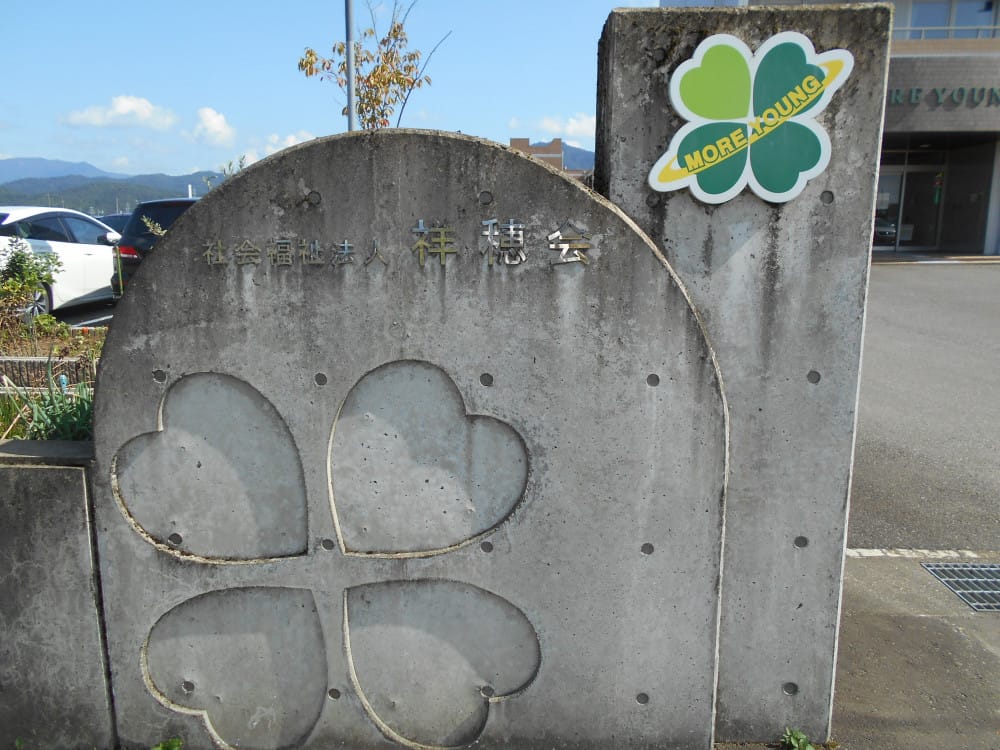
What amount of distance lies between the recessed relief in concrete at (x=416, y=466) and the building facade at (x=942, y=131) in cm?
1691

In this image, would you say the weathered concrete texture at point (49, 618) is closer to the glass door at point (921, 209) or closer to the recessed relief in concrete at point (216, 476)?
the recessed relief in concrete at point (216, 476)

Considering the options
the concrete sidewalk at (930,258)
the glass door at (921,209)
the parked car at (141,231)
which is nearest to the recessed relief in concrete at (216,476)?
the parked car at (141,231)

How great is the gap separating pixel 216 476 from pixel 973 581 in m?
3.95

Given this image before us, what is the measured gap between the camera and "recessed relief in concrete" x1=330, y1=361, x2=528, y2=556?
2557 mm

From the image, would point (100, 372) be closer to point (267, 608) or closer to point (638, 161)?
point (267, 608)

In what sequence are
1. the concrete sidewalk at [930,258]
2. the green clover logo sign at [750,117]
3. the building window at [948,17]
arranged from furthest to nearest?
1. the building window at [948,17]
2. the concrete sidewalk at [930,258]
3. the green clover logo sign at [750,117]

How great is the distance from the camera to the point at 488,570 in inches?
103

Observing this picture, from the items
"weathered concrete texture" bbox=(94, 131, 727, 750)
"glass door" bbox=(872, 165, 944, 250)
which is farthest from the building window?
"weathered concrete texture" bbox=(94, 131, 727, 750)

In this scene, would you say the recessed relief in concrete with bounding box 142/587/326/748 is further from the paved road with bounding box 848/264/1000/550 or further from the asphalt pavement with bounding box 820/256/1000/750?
the paved road with bounding box 848/264/1000/550

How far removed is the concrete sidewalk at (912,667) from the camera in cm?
282

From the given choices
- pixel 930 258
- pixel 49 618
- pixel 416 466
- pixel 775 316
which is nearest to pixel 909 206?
pixel 930 258

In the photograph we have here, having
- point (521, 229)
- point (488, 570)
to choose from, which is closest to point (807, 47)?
point (521, 229)

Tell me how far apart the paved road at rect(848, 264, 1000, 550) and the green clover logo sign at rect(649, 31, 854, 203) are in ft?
9.65

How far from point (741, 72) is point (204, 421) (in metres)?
2.20
